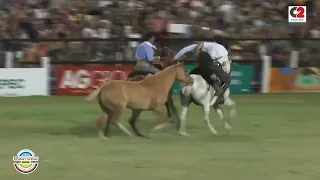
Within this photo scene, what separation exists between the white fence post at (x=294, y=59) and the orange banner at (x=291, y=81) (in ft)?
0.38

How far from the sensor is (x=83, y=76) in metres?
17.3

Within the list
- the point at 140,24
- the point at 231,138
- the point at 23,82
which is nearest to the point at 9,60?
the point at 23,82

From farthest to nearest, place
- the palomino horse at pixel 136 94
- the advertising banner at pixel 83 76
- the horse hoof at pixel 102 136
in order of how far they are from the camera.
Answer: the advertising banner at pixel 83 76 → the horse hoof at pixel 102 136 → the palomino horse at pixel 136 94

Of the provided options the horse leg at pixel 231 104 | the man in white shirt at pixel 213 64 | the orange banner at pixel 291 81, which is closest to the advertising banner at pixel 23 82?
the orange banner at pixel 291 81

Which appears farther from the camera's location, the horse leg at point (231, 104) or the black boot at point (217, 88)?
the horse leg at point (231, 104)

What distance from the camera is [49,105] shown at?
1495 centimetres

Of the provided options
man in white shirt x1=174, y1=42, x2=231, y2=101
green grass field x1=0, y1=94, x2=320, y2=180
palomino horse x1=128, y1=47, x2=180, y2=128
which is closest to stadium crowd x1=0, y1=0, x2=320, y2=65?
green grass field x1=0, y1=94, x2=320, y2=180

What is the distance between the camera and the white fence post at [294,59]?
58.1 ft

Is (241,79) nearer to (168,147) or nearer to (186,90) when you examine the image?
(186,90)

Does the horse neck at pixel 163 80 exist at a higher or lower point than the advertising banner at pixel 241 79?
higher

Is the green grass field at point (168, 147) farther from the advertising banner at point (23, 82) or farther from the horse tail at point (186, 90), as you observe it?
the advertising banner at point (23, 82)

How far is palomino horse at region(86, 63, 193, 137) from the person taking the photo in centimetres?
962

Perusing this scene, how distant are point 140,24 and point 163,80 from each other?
906 centimetres

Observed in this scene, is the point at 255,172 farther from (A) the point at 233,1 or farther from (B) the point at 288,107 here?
(A) the point at 233,1
